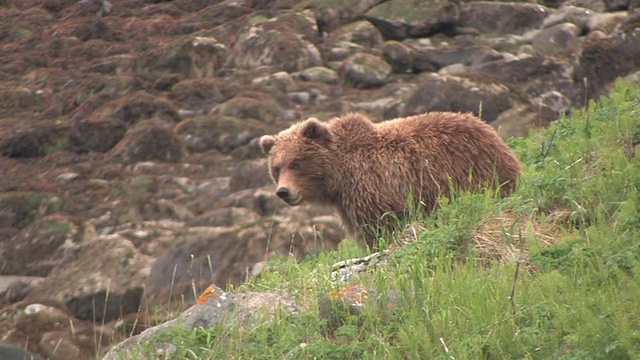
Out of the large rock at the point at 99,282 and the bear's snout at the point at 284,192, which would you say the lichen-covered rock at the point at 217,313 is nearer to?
the bear's snout at the point at 284,192

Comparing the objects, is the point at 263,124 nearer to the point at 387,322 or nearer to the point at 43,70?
the point at 43,70

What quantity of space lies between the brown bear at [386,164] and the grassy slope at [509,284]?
65 centimetres

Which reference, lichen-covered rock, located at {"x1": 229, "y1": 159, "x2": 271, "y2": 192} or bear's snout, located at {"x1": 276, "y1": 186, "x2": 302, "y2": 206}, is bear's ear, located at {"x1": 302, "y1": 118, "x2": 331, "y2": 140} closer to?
bear's snout, located at {"x1": 276, "y1": 186, "x2": 302, "y2": 206}

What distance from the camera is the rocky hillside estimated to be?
16859 millimetres

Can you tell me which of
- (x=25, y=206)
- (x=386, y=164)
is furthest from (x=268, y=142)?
(x=25, y=206)

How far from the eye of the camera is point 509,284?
643 cm

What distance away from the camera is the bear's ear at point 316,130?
9383 millimetres

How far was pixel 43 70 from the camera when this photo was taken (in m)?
26.4

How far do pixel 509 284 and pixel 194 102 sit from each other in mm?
18314

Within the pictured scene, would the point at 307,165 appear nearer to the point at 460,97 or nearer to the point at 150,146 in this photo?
the point at 460,97

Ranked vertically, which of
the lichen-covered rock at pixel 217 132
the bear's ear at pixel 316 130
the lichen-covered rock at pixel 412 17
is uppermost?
the bear's ear at pixel 316 130

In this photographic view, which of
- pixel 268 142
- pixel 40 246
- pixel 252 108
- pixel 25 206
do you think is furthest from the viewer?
pixel 252 108

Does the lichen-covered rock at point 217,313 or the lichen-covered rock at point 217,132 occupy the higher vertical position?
the lichen-covered rock at point 217,313

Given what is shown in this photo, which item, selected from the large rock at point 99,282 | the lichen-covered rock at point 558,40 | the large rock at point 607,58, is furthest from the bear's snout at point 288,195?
the lichen-covered rock at point 558,40
